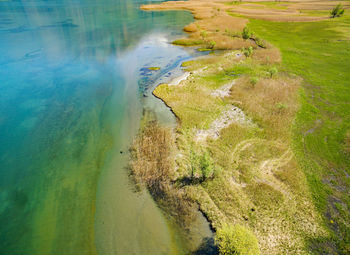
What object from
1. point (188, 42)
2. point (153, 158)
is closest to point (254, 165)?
point (153, 158)

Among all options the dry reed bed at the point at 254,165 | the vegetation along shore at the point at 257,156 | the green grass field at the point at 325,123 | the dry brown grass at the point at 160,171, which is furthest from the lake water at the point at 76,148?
the green grass field at the point at 325,123

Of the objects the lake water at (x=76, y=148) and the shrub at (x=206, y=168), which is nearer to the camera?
the lake water at (x=76, y=148)

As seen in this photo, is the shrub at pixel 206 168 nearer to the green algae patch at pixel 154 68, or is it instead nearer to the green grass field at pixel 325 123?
the green grass field at pixel 325 123

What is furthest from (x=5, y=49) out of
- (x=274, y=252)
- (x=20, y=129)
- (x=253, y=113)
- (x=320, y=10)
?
(x=320, y=10)

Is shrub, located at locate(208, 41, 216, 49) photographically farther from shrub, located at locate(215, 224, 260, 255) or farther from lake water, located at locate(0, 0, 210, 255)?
shrub, located at locate(215, 224, 260, 255)

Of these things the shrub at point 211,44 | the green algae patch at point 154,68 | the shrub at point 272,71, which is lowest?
the green algae patch at point 154,68
